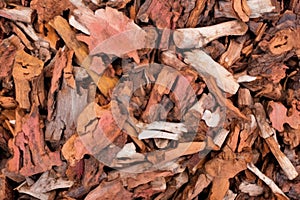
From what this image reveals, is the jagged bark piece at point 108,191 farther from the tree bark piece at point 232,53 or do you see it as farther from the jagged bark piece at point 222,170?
the tree bark piece at point 232,53

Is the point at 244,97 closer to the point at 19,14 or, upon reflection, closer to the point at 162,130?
the point at 162,130

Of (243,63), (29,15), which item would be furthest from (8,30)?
(243,63)

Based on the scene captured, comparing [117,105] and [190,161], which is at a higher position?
[117,105]

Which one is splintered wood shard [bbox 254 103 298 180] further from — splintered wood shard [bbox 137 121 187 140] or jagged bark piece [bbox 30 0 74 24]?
jagged bark piece [bbox 30 0 74 24]

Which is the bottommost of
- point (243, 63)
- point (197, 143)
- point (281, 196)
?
point (281, 196)

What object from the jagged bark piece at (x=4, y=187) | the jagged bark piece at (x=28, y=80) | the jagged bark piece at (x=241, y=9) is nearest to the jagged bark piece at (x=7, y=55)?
the jagged bark piece at (x=28, y=80)

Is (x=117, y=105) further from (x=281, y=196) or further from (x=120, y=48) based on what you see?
(x=281, y=196)

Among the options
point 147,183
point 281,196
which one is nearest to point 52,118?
point 147,183

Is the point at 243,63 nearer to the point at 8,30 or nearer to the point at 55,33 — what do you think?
the point at 55,33
